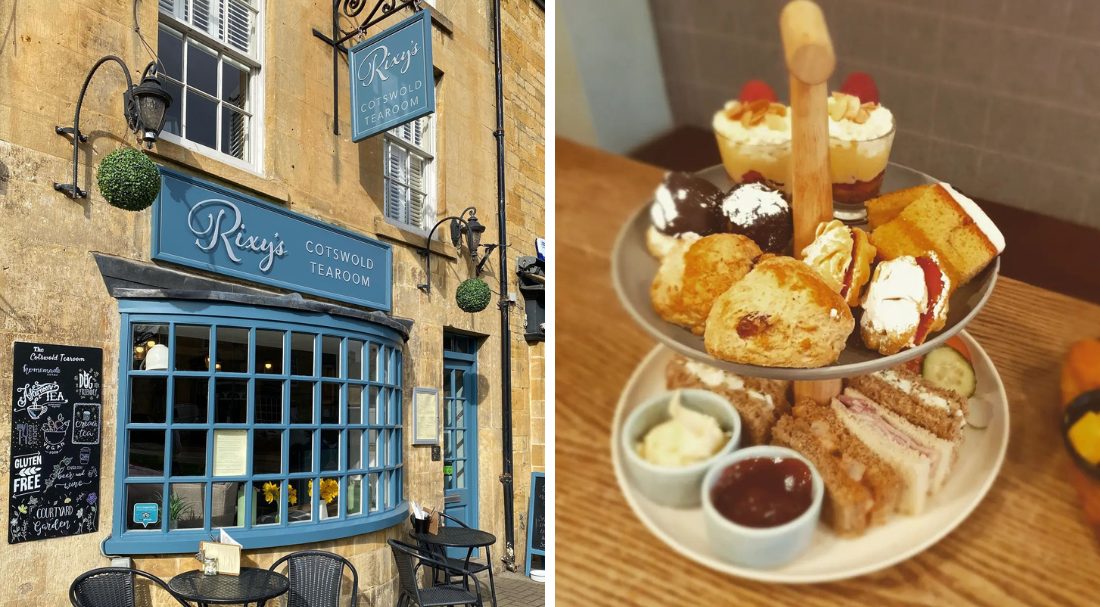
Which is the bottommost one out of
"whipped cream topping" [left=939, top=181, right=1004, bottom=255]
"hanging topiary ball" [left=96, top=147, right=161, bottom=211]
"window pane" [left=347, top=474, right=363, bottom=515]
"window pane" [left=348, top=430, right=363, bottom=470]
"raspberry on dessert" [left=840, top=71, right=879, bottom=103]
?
"window pane" [left=347, top=474, right=363, bottom=515]

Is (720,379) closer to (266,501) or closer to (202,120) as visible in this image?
(266,501)

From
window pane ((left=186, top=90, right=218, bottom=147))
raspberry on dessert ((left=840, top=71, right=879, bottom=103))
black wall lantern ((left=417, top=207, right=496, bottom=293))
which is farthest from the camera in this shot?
black wall lantern ((left=417, top=207, right=496, bottom=293))

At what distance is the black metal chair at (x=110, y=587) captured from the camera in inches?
190

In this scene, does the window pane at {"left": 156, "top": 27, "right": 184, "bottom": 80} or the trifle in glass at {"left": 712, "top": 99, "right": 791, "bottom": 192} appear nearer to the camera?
the trifle in glass at {"left": 712, "top": 99, "right": 791, "bottom": 192}

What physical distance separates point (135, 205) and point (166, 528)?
2132 mm

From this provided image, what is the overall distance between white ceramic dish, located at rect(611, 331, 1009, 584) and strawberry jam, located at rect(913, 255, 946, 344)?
137 mm

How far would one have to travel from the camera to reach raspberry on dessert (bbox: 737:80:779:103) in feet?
9.20

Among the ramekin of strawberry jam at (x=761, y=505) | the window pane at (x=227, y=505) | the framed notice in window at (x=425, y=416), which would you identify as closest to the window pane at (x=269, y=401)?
the window pane at (x=227, y=505)

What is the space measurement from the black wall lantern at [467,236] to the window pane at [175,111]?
2785 mm

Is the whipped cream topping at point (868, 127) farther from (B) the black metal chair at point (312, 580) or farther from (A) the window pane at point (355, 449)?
(A) the window pane at point (355, 449)

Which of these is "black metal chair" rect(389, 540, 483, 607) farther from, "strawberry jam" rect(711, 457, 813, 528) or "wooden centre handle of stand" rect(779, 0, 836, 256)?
"wooden centre handle of stand" rect(779, 0, 836, 256)

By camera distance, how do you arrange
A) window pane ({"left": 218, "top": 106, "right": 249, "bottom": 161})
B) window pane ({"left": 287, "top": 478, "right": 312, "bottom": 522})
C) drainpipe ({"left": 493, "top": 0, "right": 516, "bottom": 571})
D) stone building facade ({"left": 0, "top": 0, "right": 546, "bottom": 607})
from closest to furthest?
stone building facade ({"left": 0, "top": 0, "right": 546, "bottom": 607})
window pane ({"left": 287, "top": 478, "right": 312, "bottom": 522})
window pane ({"left": 218, "top": 106, "right": 249, "bottom": 161})
drainpipe ({"left": 493, "top": 0, "right": 516, "bottom": 571})

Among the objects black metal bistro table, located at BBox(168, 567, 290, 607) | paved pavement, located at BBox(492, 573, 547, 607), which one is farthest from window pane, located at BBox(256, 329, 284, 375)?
paved pavement, located at BBox(492, 573, 547, 607)

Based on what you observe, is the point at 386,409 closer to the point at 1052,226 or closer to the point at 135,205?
the point at 135,205
